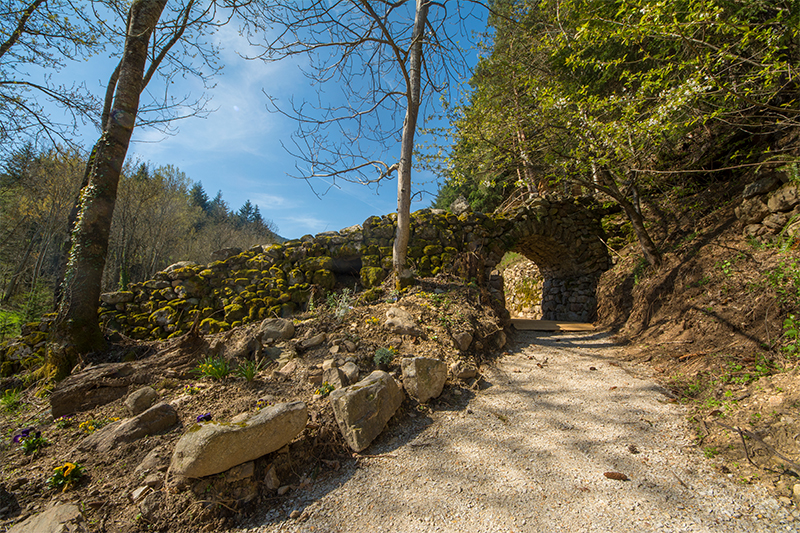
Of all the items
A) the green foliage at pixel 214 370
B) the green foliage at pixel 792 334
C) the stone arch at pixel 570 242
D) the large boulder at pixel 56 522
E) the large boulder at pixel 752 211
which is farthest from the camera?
the stone arch at pixel 570 242

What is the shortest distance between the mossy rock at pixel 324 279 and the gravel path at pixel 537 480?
11.8 ft

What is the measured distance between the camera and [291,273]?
5.75 m

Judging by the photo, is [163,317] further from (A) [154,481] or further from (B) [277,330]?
(A) [154,481]

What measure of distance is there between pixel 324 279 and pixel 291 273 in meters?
0.67

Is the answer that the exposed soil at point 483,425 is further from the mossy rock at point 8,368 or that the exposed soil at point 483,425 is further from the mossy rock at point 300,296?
the mossy rock at point 300,296

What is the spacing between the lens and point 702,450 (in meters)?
2.14

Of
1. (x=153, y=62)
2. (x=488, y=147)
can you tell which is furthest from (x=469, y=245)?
(x=153, y=62)

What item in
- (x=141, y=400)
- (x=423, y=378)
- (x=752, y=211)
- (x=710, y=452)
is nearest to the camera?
(x=710, y=452)

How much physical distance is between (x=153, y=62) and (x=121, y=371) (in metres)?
6.09

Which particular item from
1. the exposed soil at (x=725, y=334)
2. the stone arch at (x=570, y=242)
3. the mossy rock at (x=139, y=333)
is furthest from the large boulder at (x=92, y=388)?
the stone arch at (x=570, y=242)

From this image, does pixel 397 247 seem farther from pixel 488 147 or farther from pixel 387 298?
pixel 488 147

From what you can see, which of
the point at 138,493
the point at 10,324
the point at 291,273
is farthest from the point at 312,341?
the point at 10,324

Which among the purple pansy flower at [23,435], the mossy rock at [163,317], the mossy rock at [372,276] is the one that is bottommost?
the purple pansy flower at [23,435]

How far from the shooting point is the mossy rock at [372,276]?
18.7 feet
